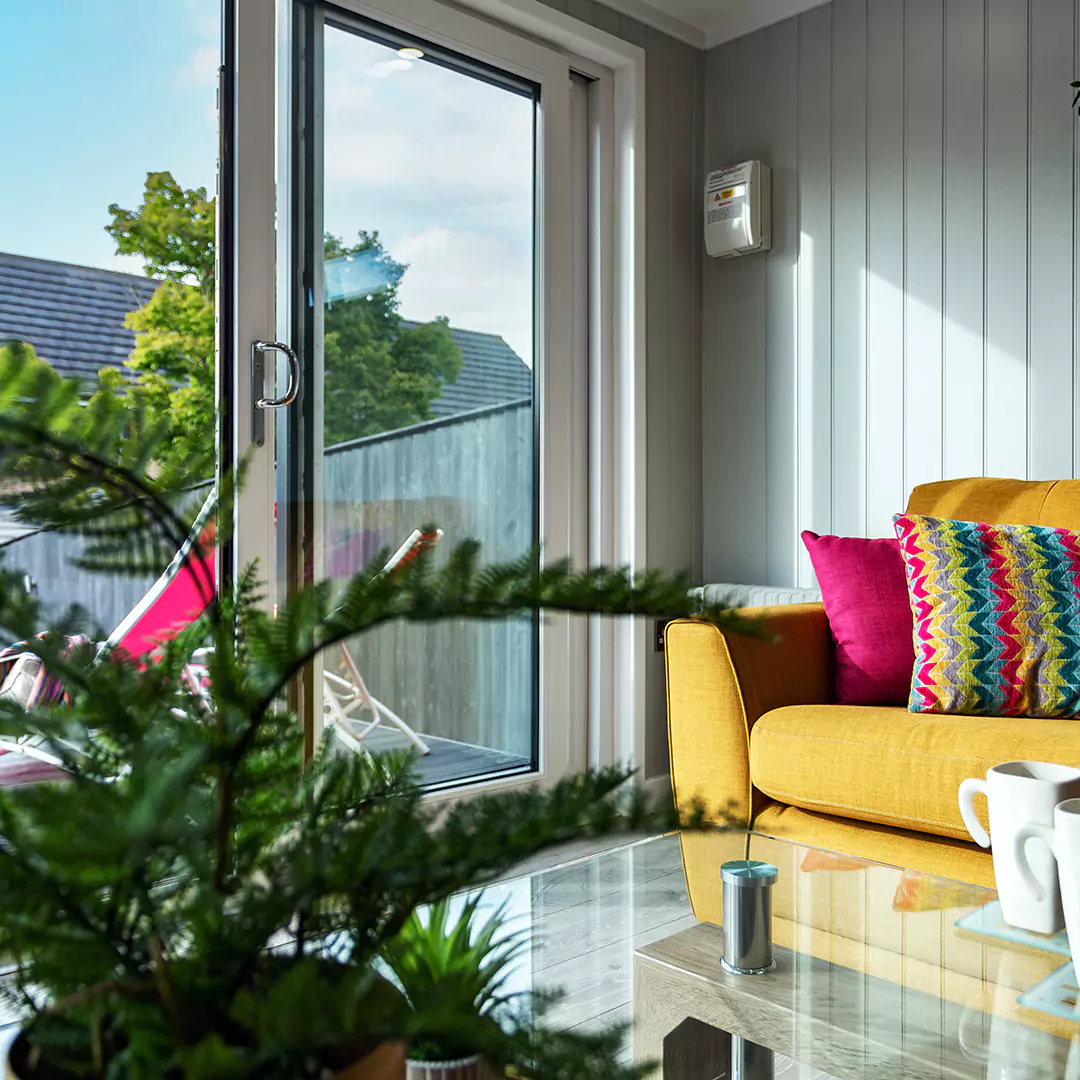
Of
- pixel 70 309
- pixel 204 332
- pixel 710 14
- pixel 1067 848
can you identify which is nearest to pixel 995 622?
pixel 1067 848

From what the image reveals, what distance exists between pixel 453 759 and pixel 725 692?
3.80ft

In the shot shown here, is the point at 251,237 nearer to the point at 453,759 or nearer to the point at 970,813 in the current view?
the point at 453,759

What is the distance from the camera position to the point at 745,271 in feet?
11.2

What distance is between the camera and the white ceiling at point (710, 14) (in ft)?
10.7

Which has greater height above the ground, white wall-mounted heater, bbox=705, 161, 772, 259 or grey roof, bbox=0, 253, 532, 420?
white wall-mounted heater, bbox=705, 161, 772, 259

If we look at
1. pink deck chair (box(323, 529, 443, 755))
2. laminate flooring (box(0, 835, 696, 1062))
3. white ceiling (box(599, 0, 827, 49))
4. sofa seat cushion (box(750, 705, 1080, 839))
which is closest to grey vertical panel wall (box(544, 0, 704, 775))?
white ceiling (box(599, 0, 827, 49))

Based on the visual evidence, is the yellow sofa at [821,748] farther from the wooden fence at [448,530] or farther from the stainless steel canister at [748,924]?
the wooden fence at [448,530]

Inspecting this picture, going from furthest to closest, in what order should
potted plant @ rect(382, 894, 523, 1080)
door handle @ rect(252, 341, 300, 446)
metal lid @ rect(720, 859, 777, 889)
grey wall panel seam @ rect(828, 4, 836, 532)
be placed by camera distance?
grey wall panel seam @ rect(828, 4, 836, 532) < door handle @ rect(252, 341, 300, 446) < metal lid @ rect(720, 859, 777, 889) < potted plant @ rect(382, 894, 523, 1080)

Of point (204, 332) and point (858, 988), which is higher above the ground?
point (204, 332)

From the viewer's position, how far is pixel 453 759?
2.98 m

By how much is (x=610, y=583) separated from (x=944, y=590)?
6.06 ft

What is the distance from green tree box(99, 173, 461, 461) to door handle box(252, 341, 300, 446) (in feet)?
0.32

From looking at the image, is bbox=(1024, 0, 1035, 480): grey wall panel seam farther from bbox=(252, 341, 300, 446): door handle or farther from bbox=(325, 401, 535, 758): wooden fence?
bbox=(252, 341, 300, 446): door handle

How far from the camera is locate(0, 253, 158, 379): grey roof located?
2.17 meters
